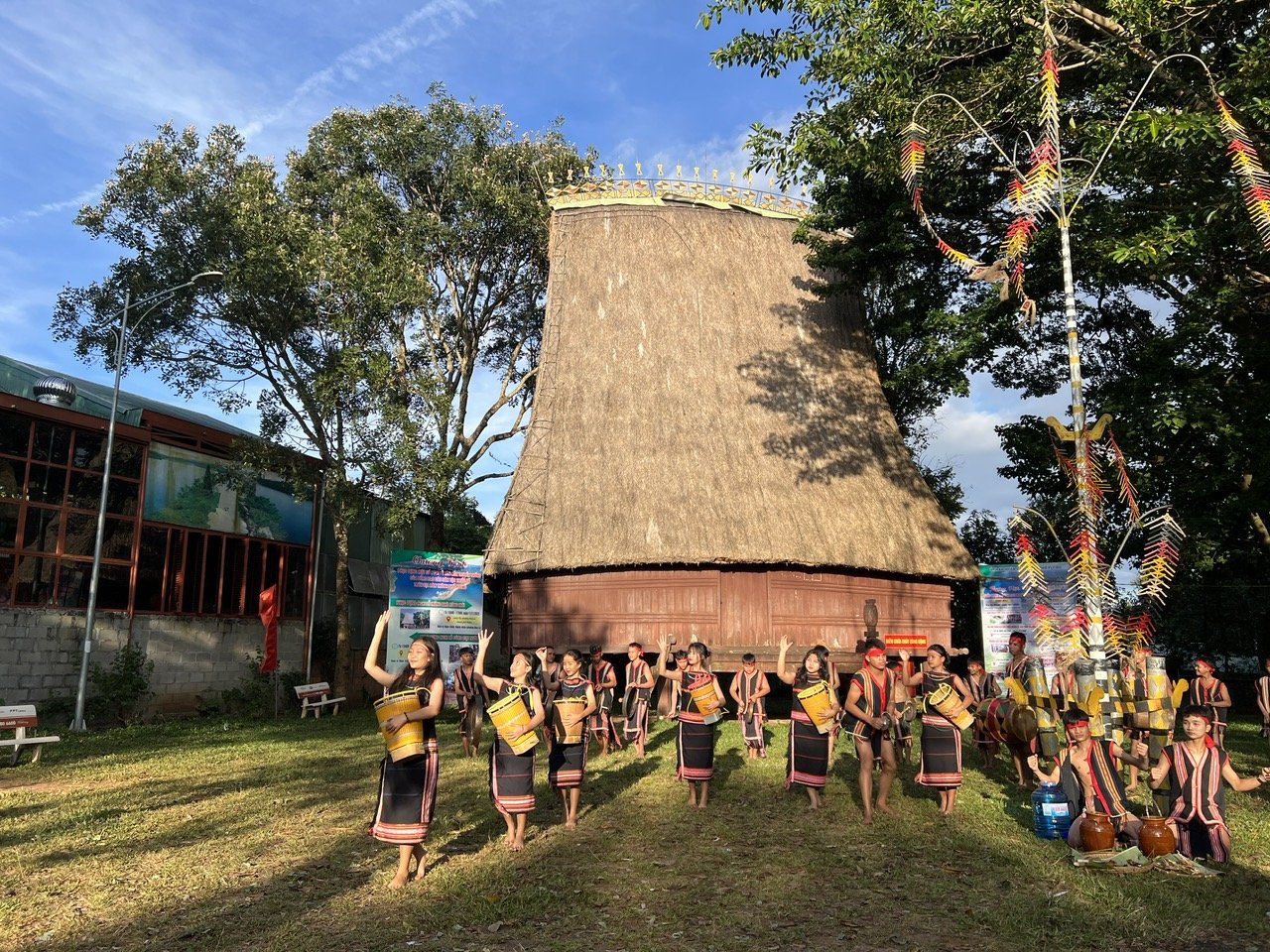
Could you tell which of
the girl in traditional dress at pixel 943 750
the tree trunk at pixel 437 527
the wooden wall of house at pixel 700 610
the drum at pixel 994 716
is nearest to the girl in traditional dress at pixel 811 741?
the girl in traditional dress at pixel 943 750

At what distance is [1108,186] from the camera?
15914 millimetres

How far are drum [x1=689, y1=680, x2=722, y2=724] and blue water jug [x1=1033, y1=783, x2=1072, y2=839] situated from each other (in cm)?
340

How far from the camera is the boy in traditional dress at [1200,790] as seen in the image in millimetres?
7438

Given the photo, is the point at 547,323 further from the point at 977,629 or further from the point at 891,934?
the point at 891,934

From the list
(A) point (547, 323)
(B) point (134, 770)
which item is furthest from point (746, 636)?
(B) point (134, 770)

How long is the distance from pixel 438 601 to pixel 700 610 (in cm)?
576

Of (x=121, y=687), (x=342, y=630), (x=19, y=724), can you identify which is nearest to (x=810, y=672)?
(x=19, y=724)

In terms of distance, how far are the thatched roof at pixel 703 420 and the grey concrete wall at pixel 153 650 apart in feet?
26.4

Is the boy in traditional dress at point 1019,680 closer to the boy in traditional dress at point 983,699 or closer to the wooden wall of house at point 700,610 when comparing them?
the boy in traditional dress at point 983,699

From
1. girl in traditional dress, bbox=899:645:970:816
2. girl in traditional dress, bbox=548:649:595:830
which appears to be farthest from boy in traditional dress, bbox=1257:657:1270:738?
girl in traditional dress, bbox=548:649:595:830

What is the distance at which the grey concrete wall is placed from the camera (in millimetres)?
18750

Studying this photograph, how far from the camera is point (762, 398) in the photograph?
893 inches

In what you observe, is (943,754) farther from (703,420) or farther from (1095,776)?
(703,420)

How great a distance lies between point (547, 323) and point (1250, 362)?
52.3 ft
